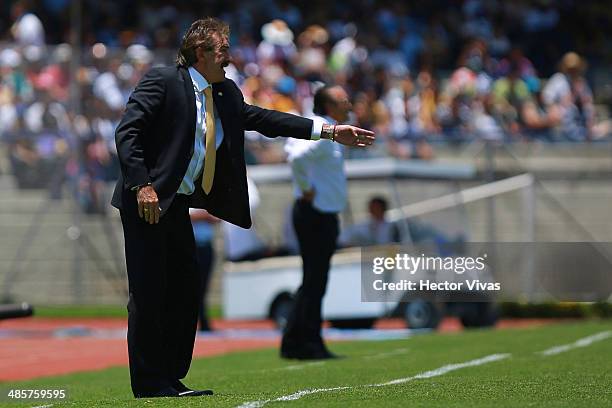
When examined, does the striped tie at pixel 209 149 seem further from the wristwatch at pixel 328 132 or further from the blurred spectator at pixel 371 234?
the blurred spectator at pixel 371 234

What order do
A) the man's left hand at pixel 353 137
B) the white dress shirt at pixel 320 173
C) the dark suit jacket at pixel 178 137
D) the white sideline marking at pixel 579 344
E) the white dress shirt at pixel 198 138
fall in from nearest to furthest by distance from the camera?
the dark suit jacket at pixel 178 137
the white dress shirt at pixel 198 138
the man's left hand at pixel 353 137
the white dress shirt at pixel 320 173
the white sideline marking at pixel 579 344

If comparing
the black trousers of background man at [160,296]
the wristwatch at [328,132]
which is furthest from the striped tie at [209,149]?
the wristwatch at [328,132]

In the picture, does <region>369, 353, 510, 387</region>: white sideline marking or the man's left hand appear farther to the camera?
<region>369, 353, 510, 387</region>: white sideline marking

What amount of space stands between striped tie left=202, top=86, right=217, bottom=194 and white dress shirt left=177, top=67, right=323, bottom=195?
0.02 metres

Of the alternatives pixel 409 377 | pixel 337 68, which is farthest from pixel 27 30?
pixel 409 377

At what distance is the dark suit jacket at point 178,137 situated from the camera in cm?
775

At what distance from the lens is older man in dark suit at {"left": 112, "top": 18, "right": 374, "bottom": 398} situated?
25.6 feet

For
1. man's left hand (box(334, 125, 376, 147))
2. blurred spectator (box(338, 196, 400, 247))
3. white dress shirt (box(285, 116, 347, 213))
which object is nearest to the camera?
man's left hand (box(334, 125, 376, 147))

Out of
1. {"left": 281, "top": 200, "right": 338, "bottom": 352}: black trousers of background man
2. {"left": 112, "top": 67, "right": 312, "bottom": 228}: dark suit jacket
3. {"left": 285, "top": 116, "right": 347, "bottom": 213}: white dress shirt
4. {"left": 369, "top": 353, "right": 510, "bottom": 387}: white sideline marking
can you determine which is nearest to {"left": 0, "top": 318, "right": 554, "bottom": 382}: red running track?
{"left": 281, "top": 200, "right": 338, "bottom": 352}: black trousers of background man

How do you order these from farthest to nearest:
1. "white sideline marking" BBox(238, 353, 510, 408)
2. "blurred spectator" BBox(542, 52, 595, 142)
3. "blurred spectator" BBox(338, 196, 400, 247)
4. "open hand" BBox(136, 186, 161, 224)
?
"blurred spectator" BBox(542, 52, 595, 142) < "blurred spectator" BBox(338, 196, 400, 247) < "open hand" BBox(136, 186, 161, 224) < "white sideline marking" BBox(238, 353, 510, 408)

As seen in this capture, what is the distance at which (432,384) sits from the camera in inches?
327

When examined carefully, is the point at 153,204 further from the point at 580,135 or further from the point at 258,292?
the point at 580,135

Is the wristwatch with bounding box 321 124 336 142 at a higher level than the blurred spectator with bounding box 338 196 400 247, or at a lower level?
higher

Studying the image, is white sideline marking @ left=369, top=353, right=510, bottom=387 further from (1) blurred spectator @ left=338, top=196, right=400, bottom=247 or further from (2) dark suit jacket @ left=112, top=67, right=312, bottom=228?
(1) blurred spectator @ left=338, top=196, right=400, bottom=247
